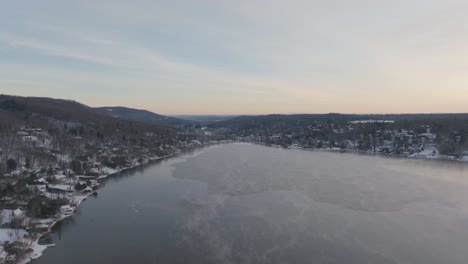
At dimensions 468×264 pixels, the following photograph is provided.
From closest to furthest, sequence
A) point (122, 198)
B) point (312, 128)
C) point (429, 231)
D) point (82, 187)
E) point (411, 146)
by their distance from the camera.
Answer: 1. point (429, 231)
2. point (122, 198)
3. point (82, 187)
4. point (411, 146)
5. point (312, 128)

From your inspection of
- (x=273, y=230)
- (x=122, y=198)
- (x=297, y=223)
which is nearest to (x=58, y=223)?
(x=122, y=198)

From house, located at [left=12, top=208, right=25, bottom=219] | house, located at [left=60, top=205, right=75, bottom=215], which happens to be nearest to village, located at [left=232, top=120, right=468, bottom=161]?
house, located at [left=60, top=205, right=75, bottom=215]

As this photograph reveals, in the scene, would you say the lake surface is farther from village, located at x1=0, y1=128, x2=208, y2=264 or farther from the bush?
the bush

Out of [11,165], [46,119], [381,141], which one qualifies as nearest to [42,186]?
[11,165]

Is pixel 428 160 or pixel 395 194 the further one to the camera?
pixel 428 160

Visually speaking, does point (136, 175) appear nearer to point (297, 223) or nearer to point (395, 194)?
point (297, 223)

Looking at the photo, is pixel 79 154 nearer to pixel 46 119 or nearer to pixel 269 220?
pixel 46 119

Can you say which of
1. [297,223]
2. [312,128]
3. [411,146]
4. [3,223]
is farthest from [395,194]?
[312,128]

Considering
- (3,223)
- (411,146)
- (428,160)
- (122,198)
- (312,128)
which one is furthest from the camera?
(312,128)
